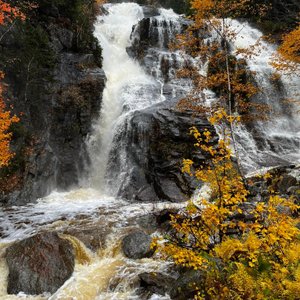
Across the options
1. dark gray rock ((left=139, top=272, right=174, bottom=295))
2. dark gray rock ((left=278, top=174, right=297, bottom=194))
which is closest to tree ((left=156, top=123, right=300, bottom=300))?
dark gray rock ((left=139, top=272, right=174, bottom=295))

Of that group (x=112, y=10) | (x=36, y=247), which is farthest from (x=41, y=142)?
(x=112, y=10)

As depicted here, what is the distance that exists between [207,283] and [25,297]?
14.8 ft

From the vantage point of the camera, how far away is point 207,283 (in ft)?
16.9

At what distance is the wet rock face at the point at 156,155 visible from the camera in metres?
14.3

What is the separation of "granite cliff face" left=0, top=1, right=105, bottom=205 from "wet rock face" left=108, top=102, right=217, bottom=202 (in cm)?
287

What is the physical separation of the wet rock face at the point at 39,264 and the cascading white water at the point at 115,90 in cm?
821

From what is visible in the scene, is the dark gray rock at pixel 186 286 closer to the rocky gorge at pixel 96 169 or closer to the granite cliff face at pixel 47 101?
the rocky gorge at pixel 96 169

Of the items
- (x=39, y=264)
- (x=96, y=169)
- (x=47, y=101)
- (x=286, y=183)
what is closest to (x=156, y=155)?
(x=96, y=169)

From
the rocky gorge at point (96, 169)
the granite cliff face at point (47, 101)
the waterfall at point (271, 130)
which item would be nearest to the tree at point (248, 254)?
the rocky gorge at point (96, 169)

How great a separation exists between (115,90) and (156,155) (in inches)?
299

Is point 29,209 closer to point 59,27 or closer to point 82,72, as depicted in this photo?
point 82,72

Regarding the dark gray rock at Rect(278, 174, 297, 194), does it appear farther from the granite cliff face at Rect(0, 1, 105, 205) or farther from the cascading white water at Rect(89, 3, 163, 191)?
the granite cliff face at Rect(0, 1, 105, 205)

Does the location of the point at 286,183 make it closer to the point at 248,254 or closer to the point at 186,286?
the point at 186,286

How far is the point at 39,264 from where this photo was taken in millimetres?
7625
